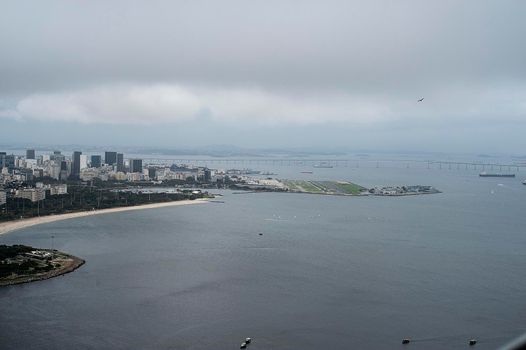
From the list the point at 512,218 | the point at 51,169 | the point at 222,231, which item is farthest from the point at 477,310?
the point at 51,169

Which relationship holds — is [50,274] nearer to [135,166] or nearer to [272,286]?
[272,286]

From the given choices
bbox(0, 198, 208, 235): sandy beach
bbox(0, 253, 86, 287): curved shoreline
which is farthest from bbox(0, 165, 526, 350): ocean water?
bbox(0, 198, 208, 235): sandy beach

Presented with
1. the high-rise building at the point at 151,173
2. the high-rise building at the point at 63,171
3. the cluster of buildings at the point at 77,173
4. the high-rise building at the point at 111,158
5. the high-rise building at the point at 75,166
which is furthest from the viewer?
the high-rise building at the point at 111,158

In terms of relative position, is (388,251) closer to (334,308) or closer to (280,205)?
(334,308)

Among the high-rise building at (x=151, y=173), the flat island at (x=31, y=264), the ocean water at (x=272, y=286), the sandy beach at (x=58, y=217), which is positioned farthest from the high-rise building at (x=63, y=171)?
the flat island at (x=31, y=264)

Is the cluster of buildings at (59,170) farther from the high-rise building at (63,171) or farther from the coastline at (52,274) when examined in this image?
the coastline at (52,274)

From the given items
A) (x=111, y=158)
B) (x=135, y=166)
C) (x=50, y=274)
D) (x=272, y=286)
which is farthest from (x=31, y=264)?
(x=111, y=158)

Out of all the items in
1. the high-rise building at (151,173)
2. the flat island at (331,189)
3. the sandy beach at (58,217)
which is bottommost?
the sandy beach at (58,217)

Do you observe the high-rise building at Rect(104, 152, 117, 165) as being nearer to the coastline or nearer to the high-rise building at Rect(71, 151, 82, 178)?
the high-rise building at Rect(71, 151, 82, 178)
